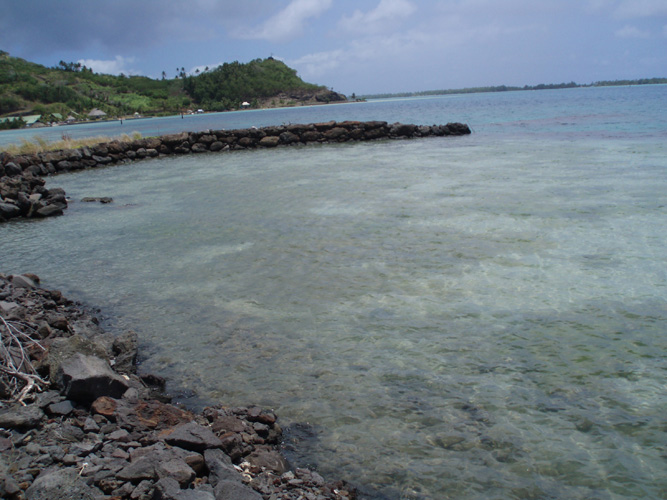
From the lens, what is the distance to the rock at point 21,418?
3.29 m

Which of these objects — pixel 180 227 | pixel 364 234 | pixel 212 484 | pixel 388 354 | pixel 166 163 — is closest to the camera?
pixel 212 484

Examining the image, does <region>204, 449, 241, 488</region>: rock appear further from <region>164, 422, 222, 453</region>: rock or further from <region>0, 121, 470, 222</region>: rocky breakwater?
<region>0, 121, 470, 222</region>: rocky breakwater

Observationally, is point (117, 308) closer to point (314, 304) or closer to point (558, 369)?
point (314, 304)

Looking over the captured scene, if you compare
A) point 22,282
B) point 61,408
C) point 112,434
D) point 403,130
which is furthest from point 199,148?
point 112,434

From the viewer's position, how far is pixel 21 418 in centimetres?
333

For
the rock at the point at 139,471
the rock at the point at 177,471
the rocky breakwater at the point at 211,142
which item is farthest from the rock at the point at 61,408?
the rocky breakwater at the point at 211,142

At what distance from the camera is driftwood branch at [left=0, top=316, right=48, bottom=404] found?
150 inches

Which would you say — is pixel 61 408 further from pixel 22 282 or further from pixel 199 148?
pixel 199 148

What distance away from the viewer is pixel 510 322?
16.7 ft

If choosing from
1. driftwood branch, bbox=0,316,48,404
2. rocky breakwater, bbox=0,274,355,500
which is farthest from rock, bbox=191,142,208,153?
rocky breakwater, bbox=0,274,355,500

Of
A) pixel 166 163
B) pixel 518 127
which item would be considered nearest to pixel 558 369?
pixel 166 163

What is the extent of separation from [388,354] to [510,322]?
140 centimetres

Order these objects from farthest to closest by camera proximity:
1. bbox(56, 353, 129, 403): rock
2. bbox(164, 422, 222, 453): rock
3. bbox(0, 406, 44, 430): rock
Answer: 1. bbox(56, 353, 129, 403): rock
2. bbox(0, 406, 44, 430): rock
3. bbox(164, 422, 222, 453): rock

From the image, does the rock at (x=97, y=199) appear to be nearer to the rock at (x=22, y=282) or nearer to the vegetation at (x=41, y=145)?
the rock at (x=22, y=282)
